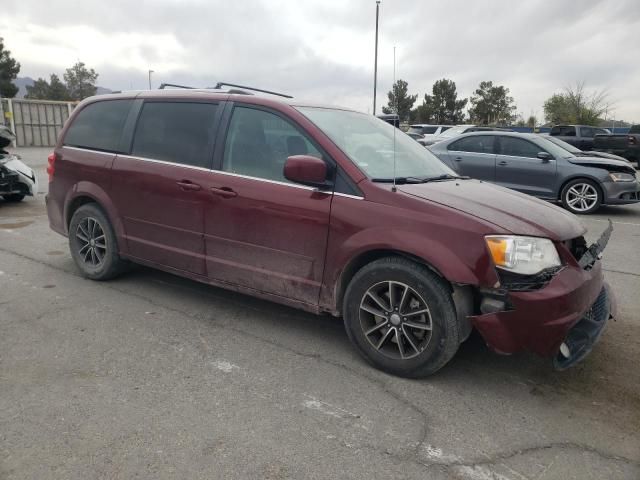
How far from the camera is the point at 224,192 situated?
12.9 ft

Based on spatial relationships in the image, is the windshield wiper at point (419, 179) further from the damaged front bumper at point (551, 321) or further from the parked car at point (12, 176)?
the parked car at point (12, 176)

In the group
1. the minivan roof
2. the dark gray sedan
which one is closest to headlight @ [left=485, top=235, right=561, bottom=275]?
the minivan roof

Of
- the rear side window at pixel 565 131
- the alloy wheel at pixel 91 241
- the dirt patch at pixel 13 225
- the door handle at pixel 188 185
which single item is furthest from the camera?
the rear side window at pixel 565 131

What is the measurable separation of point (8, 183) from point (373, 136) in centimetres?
770

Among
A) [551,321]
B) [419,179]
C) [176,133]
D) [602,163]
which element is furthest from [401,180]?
[602,163]

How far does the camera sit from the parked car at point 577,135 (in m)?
21.3

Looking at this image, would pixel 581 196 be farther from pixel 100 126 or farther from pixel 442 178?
pixel 100 126

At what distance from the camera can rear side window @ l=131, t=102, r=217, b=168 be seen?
4176 millimetres

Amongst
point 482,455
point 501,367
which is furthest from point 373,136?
point 482,455

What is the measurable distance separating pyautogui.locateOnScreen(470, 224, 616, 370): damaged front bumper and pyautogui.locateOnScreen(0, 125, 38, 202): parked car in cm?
875

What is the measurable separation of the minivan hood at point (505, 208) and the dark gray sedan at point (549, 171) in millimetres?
6150

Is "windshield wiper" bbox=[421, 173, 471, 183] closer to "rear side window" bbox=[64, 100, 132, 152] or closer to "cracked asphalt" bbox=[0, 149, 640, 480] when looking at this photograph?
"cracked asphalt" bbox=[0, 149, 640, 480]

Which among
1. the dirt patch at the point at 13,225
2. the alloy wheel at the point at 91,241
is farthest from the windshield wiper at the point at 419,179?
the dirt patch at the point at 13,225

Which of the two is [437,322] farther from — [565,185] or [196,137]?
[565,185]
